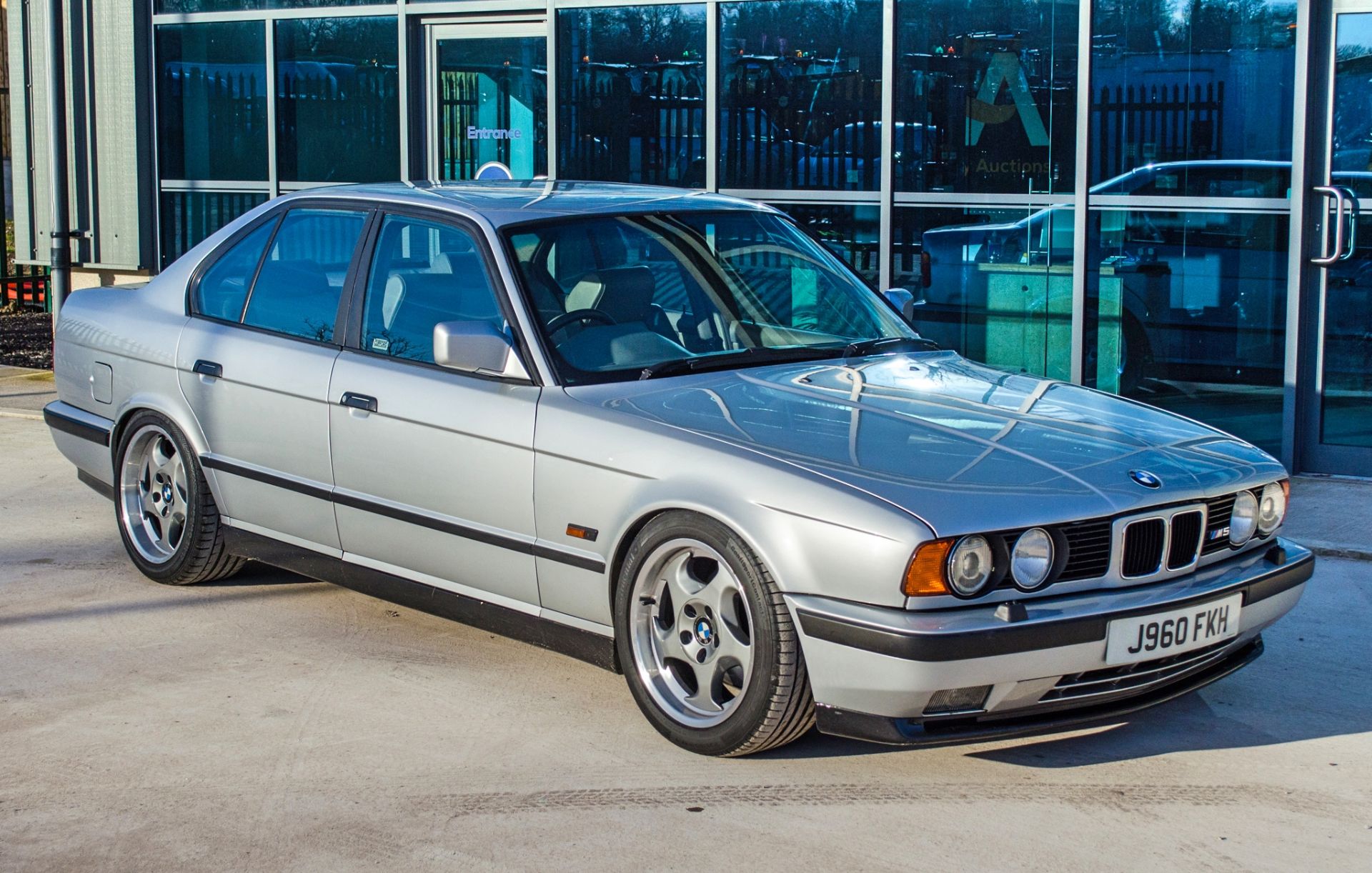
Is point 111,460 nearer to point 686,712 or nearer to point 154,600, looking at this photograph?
point 154,600

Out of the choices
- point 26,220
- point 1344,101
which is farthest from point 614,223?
point 26,220

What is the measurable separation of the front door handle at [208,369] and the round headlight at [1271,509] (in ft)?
11.5

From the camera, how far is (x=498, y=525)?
15.8ft

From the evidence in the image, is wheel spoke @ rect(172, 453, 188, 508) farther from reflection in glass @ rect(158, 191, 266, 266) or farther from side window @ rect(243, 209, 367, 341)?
reflection in glass @ rect(158, 191, 266, 266)

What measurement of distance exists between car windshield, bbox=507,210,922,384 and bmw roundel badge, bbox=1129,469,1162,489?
1261mm

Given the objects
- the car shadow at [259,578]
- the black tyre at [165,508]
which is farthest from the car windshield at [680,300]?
the car shadow at [259,578]

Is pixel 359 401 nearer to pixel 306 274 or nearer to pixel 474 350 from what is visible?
pixel 474 350

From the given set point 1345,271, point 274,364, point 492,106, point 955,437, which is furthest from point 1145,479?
point 492,106

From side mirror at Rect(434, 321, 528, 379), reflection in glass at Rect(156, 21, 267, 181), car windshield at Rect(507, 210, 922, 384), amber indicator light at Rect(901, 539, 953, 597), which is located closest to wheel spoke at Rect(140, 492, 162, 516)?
side mirror at Rect(434, 321, 528, 379)

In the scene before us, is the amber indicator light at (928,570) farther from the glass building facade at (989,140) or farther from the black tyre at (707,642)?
the glass building facade at (989,140)

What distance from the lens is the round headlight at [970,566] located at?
390 cm

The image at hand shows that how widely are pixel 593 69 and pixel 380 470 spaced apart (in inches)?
236

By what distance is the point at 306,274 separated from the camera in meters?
5.75

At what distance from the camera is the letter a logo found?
9.05 m
